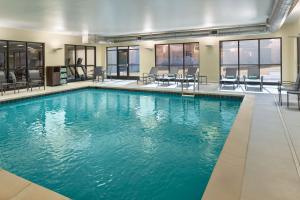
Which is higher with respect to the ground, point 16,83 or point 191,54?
point 191,54

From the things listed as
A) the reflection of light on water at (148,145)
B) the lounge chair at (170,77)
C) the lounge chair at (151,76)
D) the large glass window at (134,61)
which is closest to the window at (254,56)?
the lounge chair at (170,77)

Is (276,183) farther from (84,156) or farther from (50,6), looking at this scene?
(50,6)

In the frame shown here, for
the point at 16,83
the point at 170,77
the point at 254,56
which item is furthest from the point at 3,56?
the point at 254,56

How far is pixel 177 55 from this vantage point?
44.3ft

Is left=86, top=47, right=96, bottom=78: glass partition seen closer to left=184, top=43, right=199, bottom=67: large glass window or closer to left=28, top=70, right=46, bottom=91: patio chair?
left=28, top=70, right=46, bottom=91: patio chair

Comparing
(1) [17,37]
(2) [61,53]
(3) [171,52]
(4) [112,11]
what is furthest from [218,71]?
(1) [17,37]

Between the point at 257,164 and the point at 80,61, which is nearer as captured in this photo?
the point at 257,164

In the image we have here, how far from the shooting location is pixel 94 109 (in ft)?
25.2

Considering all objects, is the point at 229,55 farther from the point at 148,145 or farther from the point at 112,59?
the point at 148,145

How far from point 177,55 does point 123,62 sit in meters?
3.55

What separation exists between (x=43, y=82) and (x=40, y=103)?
11.4 ft

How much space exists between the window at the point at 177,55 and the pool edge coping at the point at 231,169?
28.4ft

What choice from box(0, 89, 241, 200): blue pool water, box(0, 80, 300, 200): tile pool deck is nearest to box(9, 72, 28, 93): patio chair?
box(0, 89, 241, 200): blue pool water

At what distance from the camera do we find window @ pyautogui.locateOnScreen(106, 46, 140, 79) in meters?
15.1
